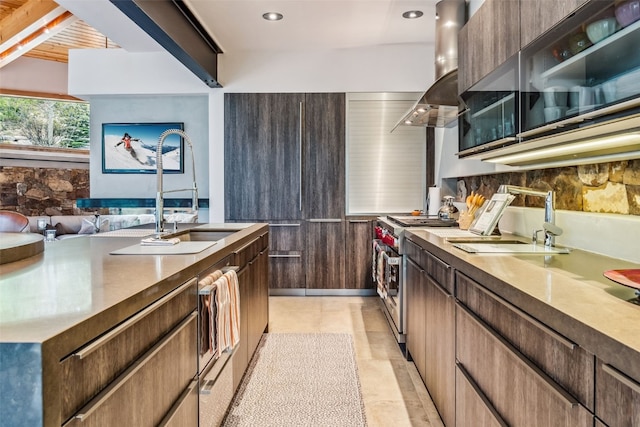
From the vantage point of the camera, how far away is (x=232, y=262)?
2.19m

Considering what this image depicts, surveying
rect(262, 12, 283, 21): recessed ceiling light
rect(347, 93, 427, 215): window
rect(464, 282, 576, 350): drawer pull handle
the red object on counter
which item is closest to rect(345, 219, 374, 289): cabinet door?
rect(347, 93, 427, 215): window

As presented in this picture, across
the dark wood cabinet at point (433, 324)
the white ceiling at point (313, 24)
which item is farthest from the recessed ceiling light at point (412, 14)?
the dark wood cabinet at point (433, 324)

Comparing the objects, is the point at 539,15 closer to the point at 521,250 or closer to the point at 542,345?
the point at 521,250

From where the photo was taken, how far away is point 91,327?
0.85 meters

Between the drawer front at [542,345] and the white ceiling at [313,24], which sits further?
the white ceiling at [313,24]

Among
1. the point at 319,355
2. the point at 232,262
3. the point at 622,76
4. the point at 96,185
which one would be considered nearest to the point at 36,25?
the point at 96,185

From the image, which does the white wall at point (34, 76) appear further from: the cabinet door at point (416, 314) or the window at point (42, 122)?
the cabinet door at point (416, 314)

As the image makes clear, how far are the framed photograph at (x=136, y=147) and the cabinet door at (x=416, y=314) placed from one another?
11.5ft

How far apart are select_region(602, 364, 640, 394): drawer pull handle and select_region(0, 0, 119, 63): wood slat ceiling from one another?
21.5 feet

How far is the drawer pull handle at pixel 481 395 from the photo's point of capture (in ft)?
4.08

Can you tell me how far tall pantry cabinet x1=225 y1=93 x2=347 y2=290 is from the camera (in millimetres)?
4746

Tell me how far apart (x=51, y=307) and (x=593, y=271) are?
1.56 metres

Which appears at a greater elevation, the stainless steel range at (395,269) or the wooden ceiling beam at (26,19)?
the wooden ceiling beam at (26,19)

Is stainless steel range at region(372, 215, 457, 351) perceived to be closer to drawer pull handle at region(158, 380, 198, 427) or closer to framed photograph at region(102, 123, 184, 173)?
drawer pull handle at region(158, 380, 198, 427)
